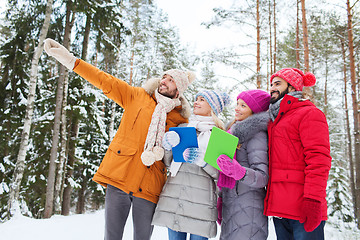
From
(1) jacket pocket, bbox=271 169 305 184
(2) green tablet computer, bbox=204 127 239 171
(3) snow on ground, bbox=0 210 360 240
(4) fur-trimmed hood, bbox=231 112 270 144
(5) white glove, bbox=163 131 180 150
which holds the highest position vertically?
(4) fur-trimmed hood, bbox=231 112 270 144

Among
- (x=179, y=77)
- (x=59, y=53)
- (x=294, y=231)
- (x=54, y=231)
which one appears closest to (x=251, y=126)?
(x=294, y=231)

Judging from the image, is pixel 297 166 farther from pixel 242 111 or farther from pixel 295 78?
pixel 295 78

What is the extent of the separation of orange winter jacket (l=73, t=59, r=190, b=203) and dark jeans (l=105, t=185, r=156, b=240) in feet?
0.26

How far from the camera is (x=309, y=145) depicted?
2.04m

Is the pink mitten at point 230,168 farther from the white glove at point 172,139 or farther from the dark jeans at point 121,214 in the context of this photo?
the dark jeans at point 121,214

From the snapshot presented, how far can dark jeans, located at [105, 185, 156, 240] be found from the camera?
8.21 feet

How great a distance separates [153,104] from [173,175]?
2.87ft

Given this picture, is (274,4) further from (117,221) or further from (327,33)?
(117,221)

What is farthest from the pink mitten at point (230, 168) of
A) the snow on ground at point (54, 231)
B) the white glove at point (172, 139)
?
the snow on ground at point (54, 231)

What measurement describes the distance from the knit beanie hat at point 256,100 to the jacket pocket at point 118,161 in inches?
51.5

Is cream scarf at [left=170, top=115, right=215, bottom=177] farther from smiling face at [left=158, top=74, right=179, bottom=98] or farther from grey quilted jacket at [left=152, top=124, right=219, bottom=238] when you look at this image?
smiling face at [left=158, top=74, right=179, bottom=98]

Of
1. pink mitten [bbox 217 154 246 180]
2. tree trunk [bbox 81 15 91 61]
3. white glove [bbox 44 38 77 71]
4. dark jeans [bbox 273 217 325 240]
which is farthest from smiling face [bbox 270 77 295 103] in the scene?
tree trunk [bbox 81 15 91 61]

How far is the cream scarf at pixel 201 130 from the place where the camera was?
253cm

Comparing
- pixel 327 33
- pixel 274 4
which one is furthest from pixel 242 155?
pixel 327 33
